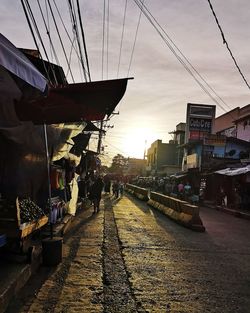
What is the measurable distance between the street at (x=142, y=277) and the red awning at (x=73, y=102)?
2756 millimetres

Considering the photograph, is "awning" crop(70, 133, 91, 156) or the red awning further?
"awning" crop(70, 133, 91, 156)

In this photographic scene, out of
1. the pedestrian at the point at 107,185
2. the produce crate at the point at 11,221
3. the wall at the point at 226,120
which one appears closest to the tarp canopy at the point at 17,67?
the produce crate at the point at 11,221

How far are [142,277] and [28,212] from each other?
94.3 inches

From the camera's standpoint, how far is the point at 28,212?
24.9 ft

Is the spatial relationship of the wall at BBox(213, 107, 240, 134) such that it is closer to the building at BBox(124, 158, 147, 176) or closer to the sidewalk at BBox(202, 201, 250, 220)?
the sidewalk at BBox(202, 201, 250, 220)

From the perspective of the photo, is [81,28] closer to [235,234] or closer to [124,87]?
[124,87]

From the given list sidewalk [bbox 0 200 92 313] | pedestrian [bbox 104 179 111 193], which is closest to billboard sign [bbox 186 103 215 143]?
pedestrian [bbox 104 179 111 193]

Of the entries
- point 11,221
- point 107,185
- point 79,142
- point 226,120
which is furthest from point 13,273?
point 226,120

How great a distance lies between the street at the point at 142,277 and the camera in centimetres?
586

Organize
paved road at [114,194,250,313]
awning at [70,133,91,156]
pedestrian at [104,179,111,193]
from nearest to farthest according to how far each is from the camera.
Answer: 1. paved road at [114,194,250,313]
2. awning at [70,133,91,156]
3. pedestrian at [104,179,111,193]

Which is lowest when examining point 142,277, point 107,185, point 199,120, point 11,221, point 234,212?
point 142,277

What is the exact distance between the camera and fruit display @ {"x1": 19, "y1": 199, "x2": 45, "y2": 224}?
286 inches

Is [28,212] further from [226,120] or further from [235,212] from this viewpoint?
[226,120]

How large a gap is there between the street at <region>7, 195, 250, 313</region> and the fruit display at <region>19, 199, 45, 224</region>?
979mm
